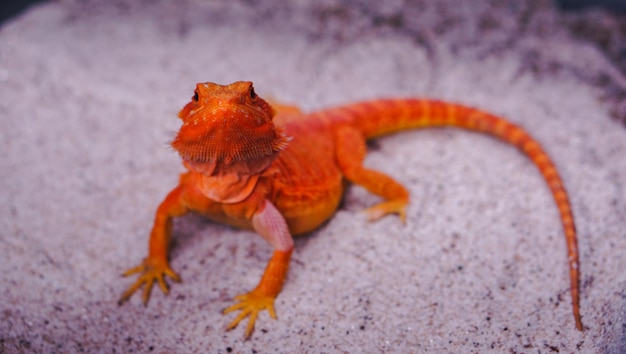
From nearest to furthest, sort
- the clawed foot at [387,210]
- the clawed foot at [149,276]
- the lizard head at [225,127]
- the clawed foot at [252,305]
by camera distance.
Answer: the lizard head at [225,127]
the clawed foot at [252,305]
the clawed foot at [149,276]
the clawed foot at [387,210]

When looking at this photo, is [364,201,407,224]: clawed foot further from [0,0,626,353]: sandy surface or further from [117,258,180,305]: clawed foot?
[117,258,180,305]: clawed foot

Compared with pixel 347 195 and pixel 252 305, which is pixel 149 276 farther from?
pixel 347 195

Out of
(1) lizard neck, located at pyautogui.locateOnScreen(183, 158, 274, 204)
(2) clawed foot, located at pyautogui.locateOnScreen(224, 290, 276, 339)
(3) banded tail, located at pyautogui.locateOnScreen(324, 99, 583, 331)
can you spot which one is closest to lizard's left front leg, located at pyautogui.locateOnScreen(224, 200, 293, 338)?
(2) clawed foot, located at pyautogui.locateOnScreen(224, 290, 276, 339)

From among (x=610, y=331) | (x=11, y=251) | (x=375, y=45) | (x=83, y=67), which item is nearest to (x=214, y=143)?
(x=11, y=251)

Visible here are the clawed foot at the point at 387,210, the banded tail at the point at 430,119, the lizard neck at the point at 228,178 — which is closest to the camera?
the lizard neck at the point at 228,178

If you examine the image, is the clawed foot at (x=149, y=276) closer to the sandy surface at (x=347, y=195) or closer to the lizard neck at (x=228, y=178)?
the sandy surface at (x=347, y=195)

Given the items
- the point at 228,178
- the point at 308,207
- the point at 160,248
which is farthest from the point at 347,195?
the point at 160,248

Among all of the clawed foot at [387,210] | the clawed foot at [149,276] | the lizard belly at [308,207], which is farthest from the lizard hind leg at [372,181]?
the clawed foot at [149,276]
